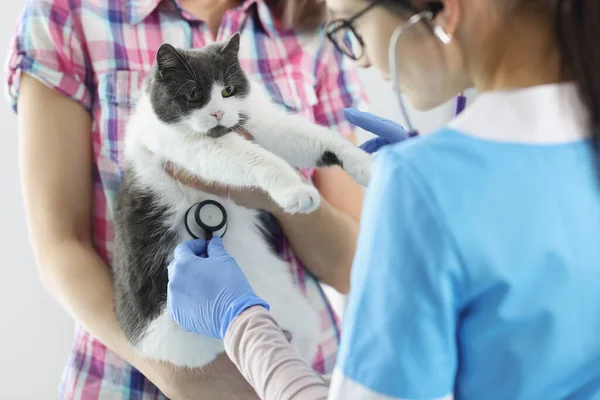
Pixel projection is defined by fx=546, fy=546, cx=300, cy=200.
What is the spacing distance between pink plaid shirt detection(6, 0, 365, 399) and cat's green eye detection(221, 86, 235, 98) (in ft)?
0.68

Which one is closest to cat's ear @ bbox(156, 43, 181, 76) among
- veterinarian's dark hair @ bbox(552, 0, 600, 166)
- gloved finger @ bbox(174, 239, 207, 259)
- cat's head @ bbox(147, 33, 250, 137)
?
cat's head @ bbox(147, 33, 250, 137)

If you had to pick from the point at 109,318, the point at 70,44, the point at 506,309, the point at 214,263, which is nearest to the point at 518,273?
the point at 506,309

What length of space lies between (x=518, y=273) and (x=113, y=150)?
890mm

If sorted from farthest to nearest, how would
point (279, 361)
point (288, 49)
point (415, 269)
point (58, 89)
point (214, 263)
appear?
1. point (288, 49)
2. point (58, 89)
3. point (214, 263)
4. point (279, 361)
5. point (415, 269)

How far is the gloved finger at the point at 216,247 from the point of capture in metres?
1.04

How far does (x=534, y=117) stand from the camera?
24.4 inches

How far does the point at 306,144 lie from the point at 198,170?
224 mm

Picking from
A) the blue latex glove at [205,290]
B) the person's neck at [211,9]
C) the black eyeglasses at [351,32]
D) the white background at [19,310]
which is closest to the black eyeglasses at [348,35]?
the black eyeglasses at [351,32]

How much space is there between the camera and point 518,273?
597 millimetres

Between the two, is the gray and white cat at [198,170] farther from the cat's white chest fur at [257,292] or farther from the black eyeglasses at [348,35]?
the black eyeglasses at [348,35]

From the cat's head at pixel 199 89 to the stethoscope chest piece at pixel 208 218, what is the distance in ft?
0.48

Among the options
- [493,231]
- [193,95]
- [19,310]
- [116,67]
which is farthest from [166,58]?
[19,310]

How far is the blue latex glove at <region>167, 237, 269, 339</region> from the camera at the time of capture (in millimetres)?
933

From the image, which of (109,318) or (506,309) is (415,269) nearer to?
(506,309)
